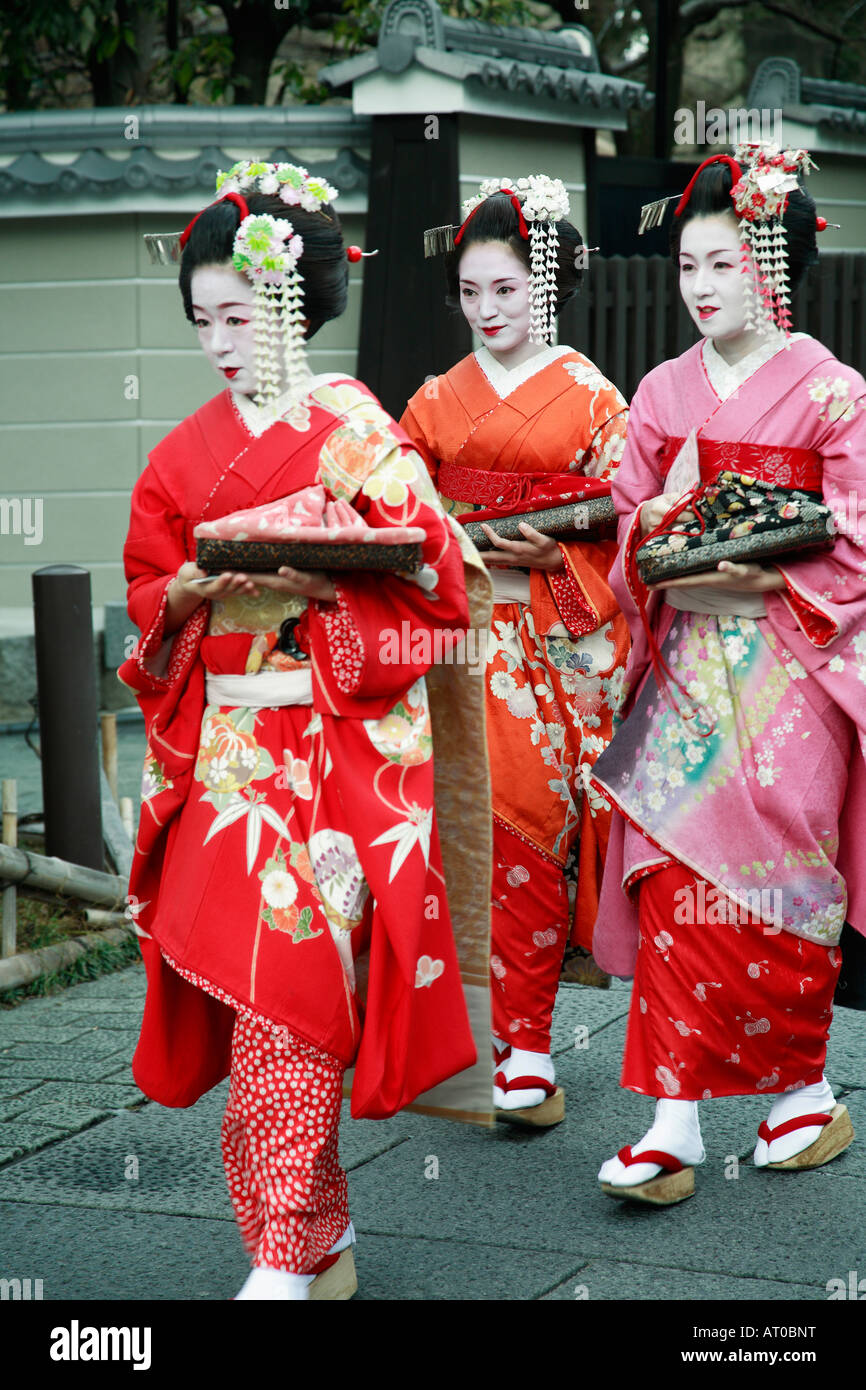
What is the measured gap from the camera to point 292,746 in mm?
2734

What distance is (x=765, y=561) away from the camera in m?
3.21

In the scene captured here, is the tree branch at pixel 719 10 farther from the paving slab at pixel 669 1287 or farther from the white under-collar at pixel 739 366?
the paving slab at pixel 669 1287

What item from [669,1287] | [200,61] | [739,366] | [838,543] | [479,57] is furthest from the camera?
[200,61]

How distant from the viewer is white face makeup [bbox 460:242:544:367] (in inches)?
145

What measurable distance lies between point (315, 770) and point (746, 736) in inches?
39.4

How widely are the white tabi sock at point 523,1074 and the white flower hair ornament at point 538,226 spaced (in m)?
1.69

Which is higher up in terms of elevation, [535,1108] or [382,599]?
[382,599]

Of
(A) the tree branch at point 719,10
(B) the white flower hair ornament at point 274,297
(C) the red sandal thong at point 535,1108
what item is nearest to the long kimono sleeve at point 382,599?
(B) the white flower hair ornament at point 274,297

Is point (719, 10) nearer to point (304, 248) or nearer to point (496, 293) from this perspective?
point (496, 293)

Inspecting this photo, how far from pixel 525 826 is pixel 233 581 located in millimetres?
1340

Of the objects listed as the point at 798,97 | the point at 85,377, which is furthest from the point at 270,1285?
the point at 798,97

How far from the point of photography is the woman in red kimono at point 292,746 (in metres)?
2.67

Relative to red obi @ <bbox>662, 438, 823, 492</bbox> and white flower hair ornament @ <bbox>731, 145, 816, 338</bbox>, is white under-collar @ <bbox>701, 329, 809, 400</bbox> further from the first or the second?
red obi @ <bbox>662, 438, 823, 492</bbox>

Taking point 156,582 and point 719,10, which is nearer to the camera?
point 156,582
